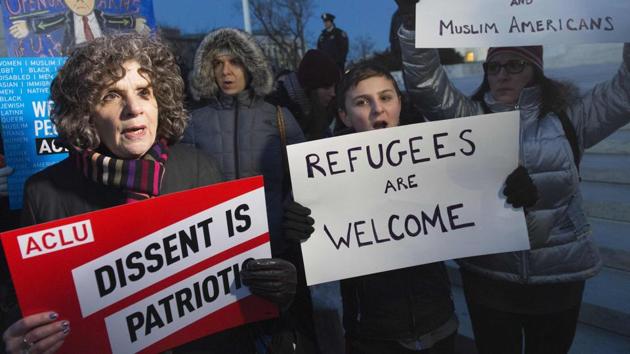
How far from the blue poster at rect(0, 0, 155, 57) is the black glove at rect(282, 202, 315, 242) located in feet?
4.03

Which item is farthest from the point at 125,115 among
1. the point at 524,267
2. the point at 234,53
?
the point at 524,267

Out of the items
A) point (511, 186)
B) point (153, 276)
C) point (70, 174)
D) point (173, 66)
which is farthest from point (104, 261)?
point (511, 186)

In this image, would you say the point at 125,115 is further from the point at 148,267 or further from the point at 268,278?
the point at 268,278

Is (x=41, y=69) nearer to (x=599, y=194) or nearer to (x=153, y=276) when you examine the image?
(x=153, y=276)

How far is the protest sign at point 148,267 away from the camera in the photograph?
1289mm

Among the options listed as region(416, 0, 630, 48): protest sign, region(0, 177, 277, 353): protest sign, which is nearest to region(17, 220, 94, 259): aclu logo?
region(0, 177, 277, 353): protest sign

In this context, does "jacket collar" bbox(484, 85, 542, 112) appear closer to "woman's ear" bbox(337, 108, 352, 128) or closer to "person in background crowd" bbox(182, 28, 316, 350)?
"woman's ear" bbox(337, 108, 352, 128)

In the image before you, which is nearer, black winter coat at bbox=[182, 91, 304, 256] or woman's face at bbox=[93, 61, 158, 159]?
woman's face at bbox=[93, 61, 158, 159]

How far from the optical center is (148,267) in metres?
1.45

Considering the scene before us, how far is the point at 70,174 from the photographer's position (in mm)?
1502

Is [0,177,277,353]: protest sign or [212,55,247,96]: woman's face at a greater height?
[212,55,247,96]: woman's face

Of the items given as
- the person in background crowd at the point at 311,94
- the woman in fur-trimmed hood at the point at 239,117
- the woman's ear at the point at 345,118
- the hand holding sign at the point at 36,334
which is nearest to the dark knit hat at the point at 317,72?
the person in background crowd at the point at 311,94

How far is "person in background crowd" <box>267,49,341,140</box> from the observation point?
11.3 feet

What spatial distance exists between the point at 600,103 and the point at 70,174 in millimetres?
2022
